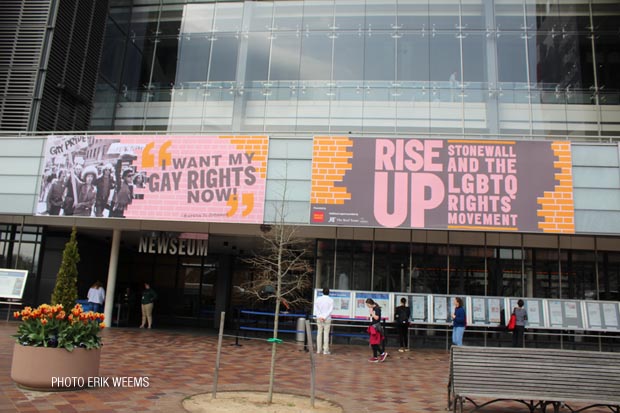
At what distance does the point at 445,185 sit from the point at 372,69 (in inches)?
318

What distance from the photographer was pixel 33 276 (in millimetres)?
20594

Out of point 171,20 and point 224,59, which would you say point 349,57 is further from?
point 171,20

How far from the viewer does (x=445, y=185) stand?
634 inches

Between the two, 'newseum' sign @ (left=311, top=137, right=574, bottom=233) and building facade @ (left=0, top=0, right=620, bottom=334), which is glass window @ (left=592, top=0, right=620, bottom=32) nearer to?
building facade @ (left=0, top=0, right=620, bottom=334)

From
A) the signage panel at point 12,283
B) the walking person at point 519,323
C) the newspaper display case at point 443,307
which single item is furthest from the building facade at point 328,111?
the walking person at point 519,323

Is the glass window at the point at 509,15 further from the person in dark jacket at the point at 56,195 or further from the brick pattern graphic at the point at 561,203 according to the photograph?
the person in dark jacket at the point at 56,195

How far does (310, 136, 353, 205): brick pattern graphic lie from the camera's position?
16.4 metres

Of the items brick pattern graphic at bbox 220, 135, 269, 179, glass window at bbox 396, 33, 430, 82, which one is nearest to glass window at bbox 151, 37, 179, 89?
brick pattern graphic at bbox 220, 135, 269, 179

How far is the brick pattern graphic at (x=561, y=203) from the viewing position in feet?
51.2

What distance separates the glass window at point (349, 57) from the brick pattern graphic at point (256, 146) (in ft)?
21.7

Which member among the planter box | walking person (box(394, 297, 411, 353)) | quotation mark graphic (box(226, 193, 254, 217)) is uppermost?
quotation mark graphic (box(226, 193, 254, 217))

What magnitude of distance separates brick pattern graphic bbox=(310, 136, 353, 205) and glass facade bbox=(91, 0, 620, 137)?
4.51 meters

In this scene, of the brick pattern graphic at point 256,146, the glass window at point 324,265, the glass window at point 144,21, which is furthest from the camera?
the glass window at point 144,21

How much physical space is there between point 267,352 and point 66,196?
8832 millimetres
